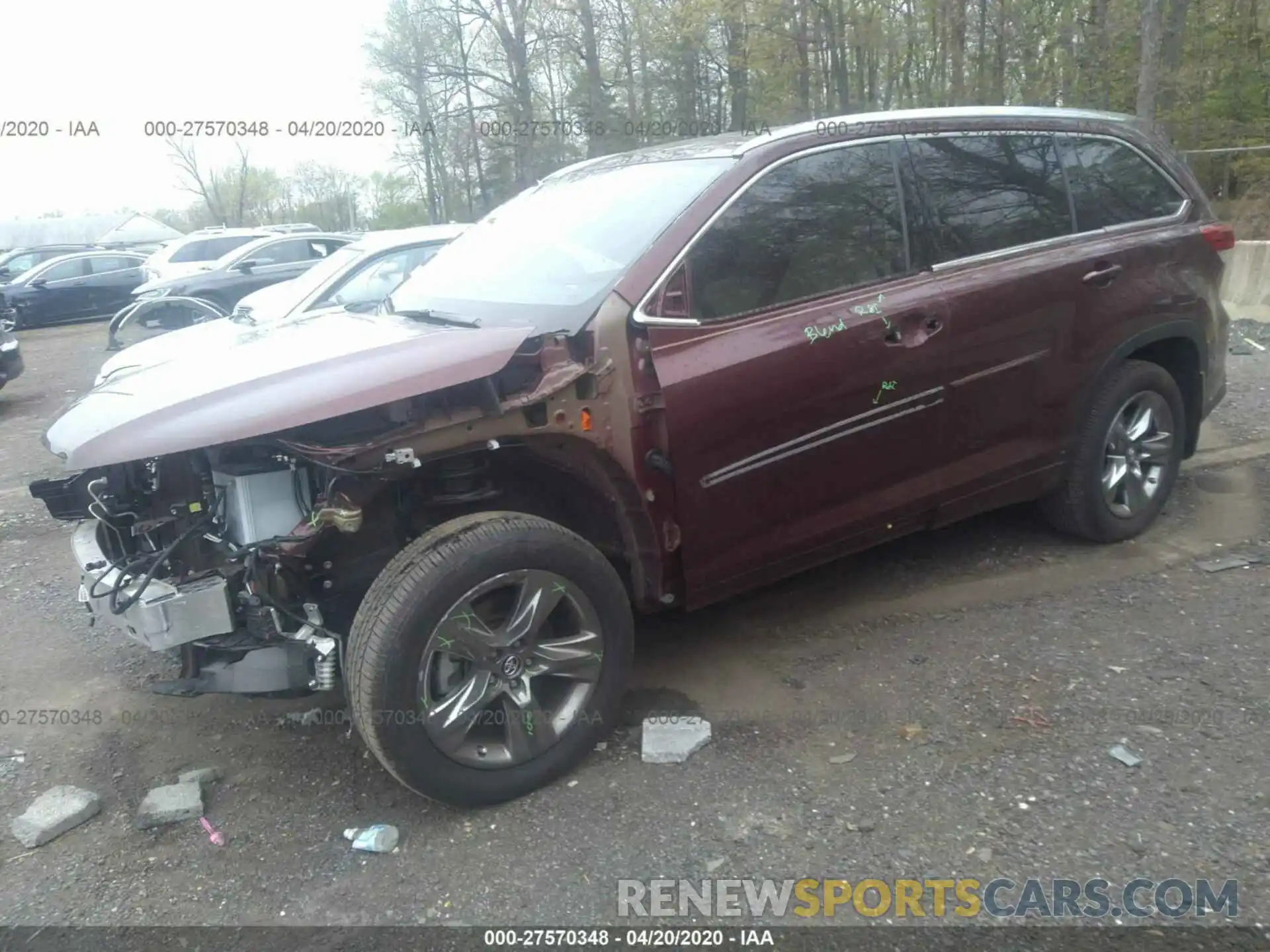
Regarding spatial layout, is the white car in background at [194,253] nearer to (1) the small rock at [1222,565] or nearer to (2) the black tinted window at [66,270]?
(2) the black tinted window at [66,270]

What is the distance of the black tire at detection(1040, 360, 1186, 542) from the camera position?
4289 mm

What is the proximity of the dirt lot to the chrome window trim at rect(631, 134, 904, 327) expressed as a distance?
1.33 m

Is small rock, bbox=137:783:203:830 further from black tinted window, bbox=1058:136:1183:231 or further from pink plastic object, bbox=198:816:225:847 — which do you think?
black tinted window, bbox=1058:136:1183:231

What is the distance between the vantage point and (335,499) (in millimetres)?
2795

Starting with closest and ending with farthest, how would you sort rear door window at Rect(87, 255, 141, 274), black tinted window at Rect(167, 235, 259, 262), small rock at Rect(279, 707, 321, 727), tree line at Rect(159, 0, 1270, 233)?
small rock at Rect(279, 707, 321, 727) < tree line at Rect(159, 0, 1270, 233) < black tinted window at Rect(167, 235, 259, 262) < rear door window at Rect(87, 255, 141, 274)

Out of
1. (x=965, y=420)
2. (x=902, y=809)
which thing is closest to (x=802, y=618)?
(x=965, y=420)

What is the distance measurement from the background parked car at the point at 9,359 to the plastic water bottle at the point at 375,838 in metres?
9.52

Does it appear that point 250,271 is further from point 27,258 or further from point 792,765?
point 27,258

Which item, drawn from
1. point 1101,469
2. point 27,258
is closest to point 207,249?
point 27,258

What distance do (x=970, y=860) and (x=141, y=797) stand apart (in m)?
2.49

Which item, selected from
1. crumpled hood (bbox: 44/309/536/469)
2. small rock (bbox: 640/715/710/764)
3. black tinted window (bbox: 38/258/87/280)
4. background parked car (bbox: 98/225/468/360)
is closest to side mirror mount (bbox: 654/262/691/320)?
crumpled hood (bbox: 44/309/536/469)

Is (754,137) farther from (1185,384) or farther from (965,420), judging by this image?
(1185,384)

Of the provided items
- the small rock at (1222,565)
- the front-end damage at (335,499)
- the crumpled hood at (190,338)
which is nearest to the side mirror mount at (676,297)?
the front-end damage at (335,499)

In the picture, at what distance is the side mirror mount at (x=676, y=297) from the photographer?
10.3 ft
